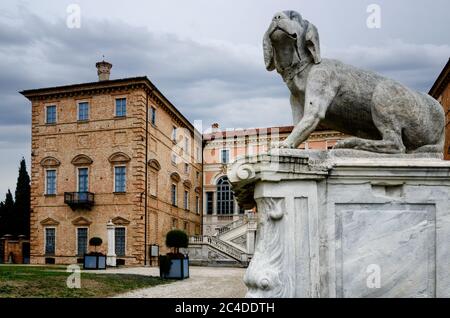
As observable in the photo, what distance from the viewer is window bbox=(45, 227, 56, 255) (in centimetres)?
3192

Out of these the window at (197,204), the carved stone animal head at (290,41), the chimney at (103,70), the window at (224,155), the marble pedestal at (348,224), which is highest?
the chimney at (103,70)

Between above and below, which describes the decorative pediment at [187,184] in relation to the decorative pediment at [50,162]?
below

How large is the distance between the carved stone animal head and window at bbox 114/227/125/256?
27.4 m

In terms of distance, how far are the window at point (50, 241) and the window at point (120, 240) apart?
429 cm

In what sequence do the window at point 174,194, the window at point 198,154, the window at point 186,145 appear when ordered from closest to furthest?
the window at point 174,194 → the window at point 186,145 → the window at point 198,154

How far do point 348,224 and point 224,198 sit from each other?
3977cm

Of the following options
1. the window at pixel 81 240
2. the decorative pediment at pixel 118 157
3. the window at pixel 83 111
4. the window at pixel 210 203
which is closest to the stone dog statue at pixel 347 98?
the decorative pediment at pixel 118 157

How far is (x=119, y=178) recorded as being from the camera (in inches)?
1253

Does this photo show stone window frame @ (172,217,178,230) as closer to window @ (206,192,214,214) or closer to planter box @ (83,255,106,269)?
window @ (206,192,214,214)

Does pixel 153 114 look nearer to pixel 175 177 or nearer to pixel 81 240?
pixel 175 177

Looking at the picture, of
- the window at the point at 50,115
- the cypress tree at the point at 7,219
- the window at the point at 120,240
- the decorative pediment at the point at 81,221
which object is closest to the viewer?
the window at the point at 120,240

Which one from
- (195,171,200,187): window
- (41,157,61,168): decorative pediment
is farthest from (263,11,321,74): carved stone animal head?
(195,171,200,187): window

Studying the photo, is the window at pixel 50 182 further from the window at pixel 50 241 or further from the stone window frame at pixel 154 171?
the stone window frame at pixel 154 171

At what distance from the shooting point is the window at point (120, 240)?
3053cm
